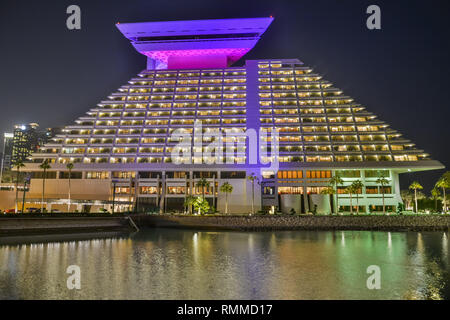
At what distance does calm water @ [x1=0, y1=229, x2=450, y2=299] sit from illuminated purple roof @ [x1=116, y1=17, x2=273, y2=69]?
8046 centimetres

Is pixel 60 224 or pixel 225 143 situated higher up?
pixel 225 143

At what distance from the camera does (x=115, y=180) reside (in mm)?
90625

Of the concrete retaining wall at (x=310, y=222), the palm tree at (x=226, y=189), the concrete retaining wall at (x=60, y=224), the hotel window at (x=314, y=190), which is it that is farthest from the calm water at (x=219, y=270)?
the hotel window at (x=314, y=190)

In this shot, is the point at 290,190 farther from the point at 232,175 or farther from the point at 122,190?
the point at 122,190

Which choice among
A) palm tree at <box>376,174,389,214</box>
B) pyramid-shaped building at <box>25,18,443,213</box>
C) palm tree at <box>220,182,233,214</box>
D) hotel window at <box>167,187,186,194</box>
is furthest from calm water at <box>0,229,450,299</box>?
hotel window at <box>167,187,186,194</box>

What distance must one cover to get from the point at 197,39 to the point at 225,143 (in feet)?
127

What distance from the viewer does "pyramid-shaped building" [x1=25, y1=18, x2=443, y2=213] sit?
289 ft

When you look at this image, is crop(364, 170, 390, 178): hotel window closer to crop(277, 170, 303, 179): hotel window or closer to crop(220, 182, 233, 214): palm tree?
crop(277, 170, 303, 179): hotel window

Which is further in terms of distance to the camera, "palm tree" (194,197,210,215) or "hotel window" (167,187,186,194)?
"hotel window" (167,187,186,194)

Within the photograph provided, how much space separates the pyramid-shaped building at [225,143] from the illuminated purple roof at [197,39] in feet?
1.13

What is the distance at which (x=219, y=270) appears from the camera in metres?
29.4

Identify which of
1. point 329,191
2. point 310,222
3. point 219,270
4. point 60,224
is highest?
point 329,191

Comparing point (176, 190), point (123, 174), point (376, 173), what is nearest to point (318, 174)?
point (376, 173)
